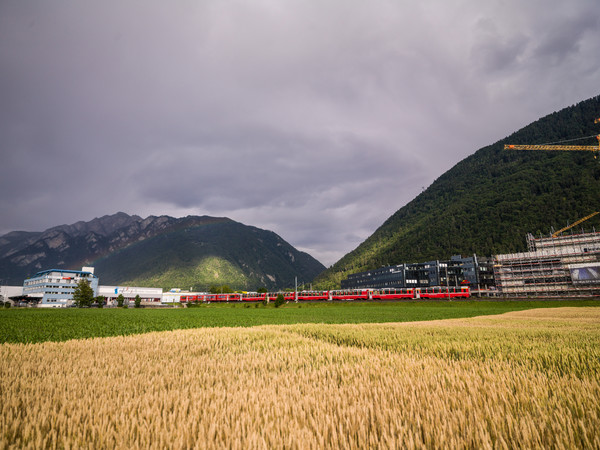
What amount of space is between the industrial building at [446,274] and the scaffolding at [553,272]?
64.9 feet

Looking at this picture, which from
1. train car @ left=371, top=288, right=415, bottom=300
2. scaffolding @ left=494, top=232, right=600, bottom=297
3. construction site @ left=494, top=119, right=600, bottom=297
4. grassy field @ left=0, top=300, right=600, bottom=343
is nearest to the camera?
grassy field @ left=0, top=300, right=600, bottom=343

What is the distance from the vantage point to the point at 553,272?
104 metres

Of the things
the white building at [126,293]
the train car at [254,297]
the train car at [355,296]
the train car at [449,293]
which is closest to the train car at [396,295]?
the train car at [355,296]

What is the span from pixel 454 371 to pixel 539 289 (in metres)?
132

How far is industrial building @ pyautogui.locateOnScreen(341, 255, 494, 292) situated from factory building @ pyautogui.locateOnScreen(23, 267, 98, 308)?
14657 cm

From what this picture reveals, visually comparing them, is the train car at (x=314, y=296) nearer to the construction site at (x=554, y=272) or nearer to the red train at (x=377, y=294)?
the red train at (x=377, y=294)

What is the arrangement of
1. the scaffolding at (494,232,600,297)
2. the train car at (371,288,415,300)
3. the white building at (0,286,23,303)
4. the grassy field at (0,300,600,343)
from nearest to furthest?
the grassy field at (0,300,600,343) → the train car at (371,288,415,300) → the scaffolding at (494,232,600,297) → the white building at (0,286,23,303)

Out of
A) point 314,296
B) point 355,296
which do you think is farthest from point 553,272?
point 314,296

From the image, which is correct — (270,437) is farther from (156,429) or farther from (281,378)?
Answer: (281,378)

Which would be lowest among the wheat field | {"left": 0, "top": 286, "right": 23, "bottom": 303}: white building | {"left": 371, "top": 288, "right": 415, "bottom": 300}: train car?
{"left": 371, "top": 288, "right": 415, "bottom": 300}: train car

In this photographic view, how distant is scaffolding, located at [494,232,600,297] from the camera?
91625 mm

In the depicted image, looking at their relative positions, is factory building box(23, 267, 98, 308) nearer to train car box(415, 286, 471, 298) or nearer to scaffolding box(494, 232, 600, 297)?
train car box(415, 286, 471, 298)

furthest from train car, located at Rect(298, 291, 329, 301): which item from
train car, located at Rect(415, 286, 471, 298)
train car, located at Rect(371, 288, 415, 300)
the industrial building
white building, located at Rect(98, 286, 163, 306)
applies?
white building, located at Rect(98, 286, 163, 306)

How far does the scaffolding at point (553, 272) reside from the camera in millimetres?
91625
